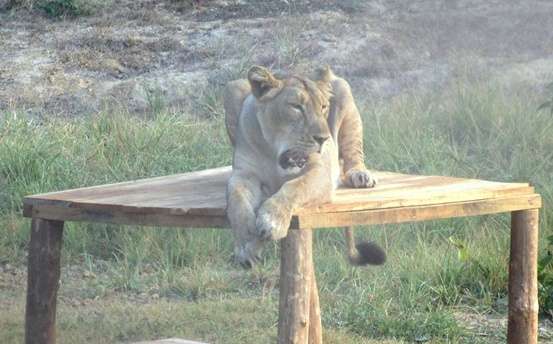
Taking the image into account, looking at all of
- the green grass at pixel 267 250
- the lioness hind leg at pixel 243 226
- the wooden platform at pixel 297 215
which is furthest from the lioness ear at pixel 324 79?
the green grass at pixel 267 250

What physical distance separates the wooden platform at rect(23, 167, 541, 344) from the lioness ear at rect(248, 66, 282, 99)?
0.41 meters

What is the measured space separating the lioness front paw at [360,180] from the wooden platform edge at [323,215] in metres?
0.49

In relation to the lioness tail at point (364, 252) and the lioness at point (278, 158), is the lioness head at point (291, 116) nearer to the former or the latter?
the lioness at point (278, 158)

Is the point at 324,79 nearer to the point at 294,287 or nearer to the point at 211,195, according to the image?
the point at 211,195

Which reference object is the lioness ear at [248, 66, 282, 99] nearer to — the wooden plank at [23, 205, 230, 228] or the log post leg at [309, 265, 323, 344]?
the wooden plank at [23, 205, 230, 228]

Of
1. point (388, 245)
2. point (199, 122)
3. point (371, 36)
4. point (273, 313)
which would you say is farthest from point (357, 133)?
point (371, 36)

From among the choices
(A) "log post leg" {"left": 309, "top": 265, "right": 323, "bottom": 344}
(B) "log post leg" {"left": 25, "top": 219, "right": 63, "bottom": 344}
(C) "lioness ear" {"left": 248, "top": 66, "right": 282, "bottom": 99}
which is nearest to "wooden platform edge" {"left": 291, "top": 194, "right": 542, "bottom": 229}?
(C) "lioness ear" {"left": 248, "top": 66, "right": 282, "bottom": 99}

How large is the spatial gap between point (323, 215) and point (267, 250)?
306 cm

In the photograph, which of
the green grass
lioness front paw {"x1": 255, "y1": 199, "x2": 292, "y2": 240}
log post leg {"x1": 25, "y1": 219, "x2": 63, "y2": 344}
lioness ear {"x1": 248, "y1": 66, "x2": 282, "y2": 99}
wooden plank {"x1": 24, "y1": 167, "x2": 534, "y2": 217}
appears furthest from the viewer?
the green grass

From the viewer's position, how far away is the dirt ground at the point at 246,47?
965 cm

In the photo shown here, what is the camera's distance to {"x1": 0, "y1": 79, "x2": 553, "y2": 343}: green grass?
5824 millimetres

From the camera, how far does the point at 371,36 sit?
35.6 ft

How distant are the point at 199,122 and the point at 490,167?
2.20 m

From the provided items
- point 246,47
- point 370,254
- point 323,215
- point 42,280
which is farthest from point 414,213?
point 246,47
